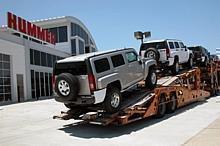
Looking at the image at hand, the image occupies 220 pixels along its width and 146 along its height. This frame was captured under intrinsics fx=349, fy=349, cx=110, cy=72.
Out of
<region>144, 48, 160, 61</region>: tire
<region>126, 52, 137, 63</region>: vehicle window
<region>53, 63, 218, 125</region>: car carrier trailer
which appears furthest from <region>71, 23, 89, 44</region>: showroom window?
<region>126, 52, 137, 63</region>: vehicle window

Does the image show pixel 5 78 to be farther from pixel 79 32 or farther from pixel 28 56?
pixel 79 32

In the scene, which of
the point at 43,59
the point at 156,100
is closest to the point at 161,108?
the point at 156,100

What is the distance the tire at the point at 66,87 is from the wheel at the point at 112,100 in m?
1.02

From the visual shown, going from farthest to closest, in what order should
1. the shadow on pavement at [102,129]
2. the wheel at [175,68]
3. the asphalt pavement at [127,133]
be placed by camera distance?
the wheel at [175,68]
the shadow on pavement at [102,129]
the asphalt pavement at [127,133]

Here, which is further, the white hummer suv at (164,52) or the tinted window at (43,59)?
the tinted window at (43,59)

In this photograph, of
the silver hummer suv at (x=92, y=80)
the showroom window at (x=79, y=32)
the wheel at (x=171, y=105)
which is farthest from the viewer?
the showroom window at (x=79, y=32)

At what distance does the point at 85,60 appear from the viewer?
1078 cm

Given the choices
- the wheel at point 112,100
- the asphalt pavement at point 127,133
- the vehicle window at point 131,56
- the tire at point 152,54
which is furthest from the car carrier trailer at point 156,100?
the vehicle window at point 131,56

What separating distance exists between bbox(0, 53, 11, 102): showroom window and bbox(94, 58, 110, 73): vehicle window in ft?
63.3

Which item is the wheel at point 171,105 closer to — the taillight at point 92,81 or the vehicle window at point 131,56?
the vehicle window at point 131,56

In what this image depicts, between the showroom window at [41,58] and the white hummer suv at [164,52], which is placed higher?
the showroom window at [41,58]

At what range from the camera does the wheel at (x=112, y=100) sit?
11.0m

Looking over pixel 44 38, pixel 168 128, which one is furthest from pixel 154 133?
pixel 44 38

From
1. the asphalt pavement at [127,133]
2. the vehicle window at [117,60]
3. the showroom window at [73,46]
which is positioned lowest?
the asphalt pavement at [127,133]
